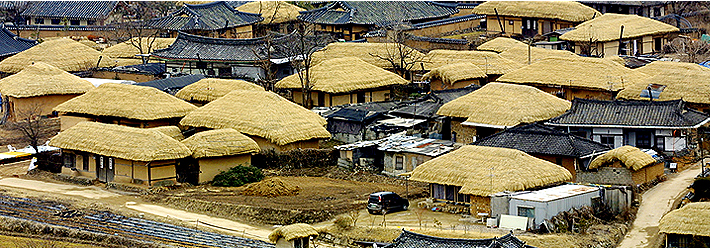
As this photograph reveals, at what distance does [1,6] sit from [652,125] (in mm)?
60533

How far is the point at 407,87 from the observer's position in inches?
2234

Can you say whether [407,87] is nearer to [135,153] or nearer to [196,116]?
[196,116]

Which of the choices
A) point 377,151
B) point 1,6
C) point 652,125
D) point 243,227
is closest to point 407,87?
point 377,151

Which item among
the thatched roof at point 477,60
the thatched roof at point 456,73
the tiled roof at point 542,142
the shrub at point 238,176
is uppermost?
the thatched roof at point 477,60

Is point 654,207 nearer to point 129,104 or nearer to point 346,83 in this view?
point 346,83

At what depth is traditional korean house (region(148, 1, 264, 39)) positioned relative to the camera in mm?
73875

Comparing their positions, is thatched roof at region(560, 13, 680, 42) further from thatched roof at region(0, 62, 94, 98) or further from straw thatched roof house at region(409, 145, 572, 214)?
straw thatched roof house at region(409, 145, 572, 214)

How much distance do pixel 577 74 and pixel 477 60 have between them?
7.81m

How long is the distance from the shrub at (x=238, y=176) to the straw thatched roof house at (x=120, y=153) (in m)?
1.49

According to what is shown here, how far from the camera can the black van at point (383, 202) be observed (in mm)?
36844

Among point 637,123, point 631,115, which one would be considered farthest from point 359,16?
point 637,123

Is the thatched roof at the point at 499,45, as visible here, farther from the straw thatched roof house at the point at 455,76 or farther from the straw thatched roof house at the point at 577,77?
the straw thatched roof house at the point at 577,77

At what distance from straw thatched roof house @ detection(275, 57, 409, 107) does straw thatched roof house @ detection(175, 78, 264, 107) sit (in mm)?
2563

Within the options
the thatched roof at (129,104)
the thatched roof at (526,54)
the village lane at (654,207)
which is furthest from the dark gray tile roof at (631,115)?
the thatched roof at (129,104)
